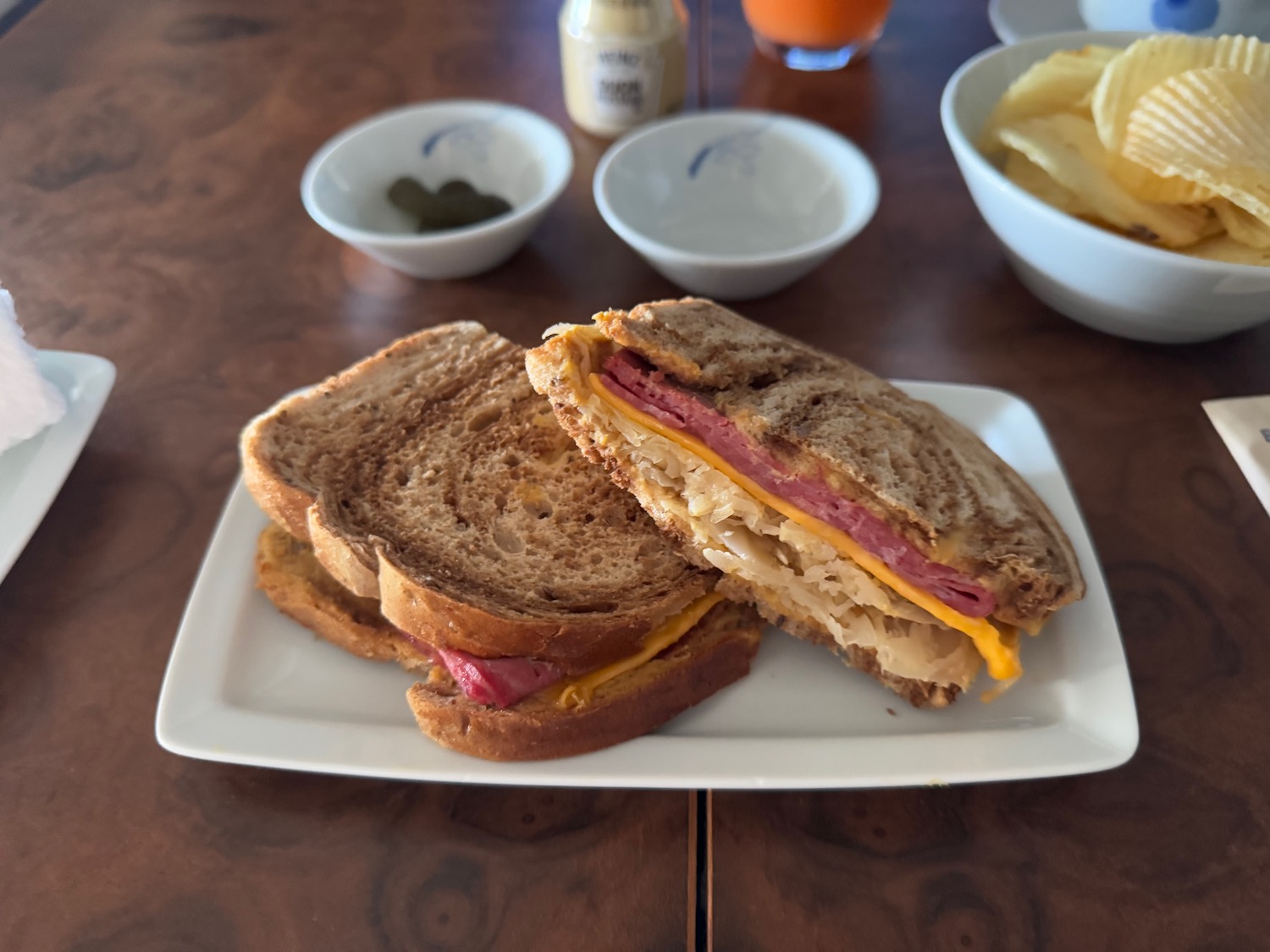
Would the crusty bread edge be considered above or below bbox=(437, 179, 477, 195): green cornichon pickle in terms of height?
below

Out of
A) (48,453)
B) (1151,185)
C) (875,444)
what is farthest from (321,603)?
(1151,185)

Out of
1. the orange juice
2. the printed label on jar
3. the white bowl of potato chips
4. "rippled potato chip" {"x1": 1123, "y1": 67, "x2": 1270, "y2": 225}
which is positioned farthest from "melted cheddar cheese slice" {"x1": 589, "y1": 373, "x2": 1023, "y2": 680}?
the orange juice

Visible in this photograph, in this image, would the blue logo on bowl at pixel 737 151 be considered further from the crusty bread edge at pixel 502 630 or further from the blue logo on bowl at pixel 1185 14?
the crusty bread edge at pixel 502 630

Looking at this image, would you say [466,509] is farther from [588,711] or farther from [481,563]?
[588,711]

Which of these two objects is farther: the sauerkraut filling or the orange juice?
the orange juice

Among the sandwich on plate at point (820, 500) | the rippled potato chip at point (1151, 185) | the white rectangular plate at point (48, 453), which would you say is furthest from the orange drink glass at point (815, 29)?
the white rectangular plate at point (48, 453)

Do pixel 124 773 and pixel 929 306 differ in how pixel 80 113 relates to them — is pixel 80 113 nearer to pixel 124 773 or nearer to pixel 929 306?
pixel 124 773

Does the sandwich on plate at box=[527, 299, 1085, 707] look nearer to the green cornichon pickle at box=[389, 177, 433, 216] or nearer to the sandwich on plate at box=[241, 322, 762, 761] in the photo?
the sandwich on plate at box=[241, 322, 762, 761]

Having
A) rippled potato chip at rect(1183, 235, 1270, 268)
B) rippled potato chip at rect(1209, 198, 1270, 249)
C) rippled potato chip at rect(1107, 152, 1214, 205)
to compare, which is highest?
rippled potato chip at rect(1107, 152, 1214, 205)
